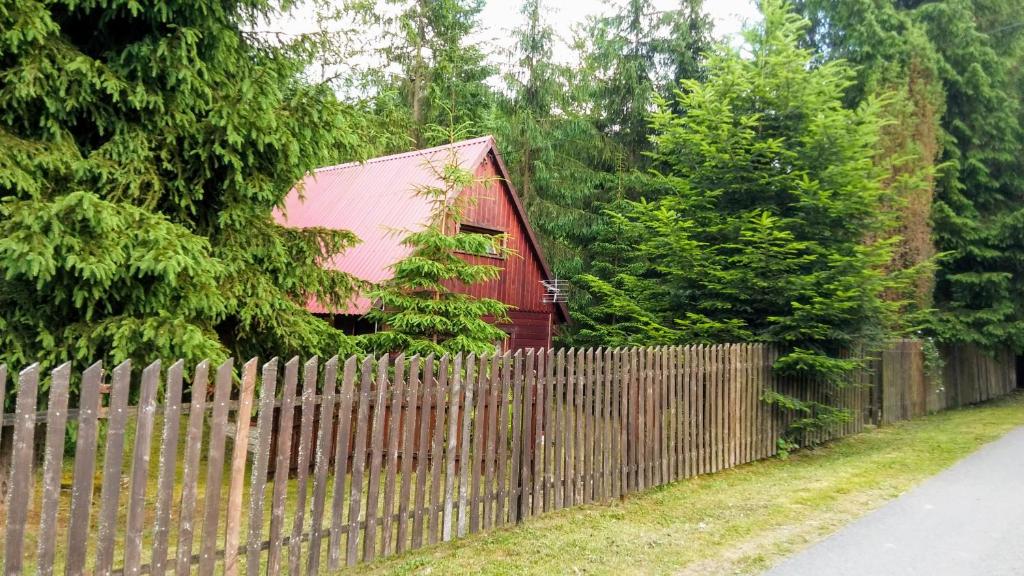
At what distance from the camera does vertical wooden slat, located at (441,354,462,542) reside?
5.68 m

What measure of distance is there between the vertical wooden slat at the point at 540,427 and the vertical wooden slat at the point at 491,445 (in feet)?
1.55

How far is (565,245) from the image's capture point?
877 inches

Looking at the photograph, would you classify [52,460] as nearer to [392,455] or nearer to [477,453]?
[392,455]

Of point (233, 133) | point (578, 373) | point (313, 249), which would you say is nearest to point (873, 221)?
point (578, 373)

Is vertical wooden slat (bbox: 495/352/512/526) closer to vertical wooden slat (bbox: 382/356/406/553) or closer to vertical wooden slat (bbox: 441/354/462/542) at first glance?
vertical wooden slat (bbox: 441/354/462/542)

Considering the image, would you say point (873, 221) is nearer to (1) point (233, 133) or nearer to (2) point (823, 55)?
(1) point (233, 133)

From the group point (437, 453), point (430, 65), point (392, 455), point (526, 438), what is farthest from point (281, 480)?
point (430, 65)

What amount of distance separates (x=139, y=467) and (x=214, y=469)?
450 mm

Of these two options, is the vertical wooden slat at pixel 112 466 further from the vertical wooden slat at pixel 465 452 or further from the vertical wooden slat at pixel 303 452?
the vertical wooden slat at pixel 465 452

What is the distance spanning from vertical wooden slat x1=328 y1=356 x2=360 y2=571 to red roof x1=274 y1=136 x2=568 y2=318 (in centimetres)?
947

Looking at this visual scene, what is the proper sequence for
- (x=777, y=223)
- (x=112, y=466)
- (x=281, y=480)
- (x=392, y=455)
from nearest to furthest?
1. (x=112, y=466)
2. (x=281, y=480)
3. (x=392, y=455)
4. (x=777, y=223)

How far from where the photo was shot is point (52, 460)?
3586 millimetres

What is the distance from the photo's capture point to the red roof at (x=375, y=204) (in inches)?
617

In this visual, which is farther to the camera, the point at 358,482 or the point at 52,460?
the point at 358,482
